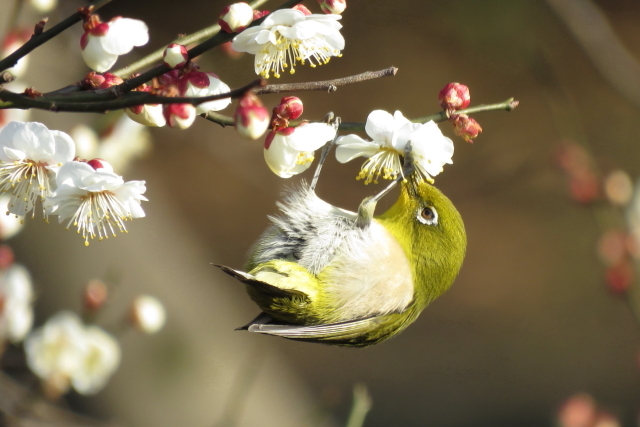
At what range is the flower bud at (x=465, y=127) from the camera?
4.97 ft

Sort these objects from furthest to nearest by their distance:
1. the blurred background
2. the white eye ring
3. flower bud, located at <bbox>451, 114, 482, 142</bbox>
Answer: the blurred background < the white eye ring < flower bud, located at <bbox>451, 114, 482, 142</bbox>

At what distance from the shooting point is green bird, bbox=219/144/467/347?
1990 millimetres

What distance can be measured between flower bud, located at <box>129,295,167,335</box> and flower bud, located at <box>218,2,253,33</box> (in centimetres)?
177

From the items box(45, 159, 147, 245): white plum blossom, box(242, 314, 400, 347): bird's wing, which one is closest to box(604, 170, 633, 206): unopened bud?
box(242, 314, 400, 347): bird's wing

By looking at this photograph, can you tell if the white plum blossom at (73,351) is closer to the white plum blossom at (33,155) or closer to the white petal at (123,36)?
the white plum blossom at (33,155)

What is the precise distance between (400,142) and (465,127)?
16cm

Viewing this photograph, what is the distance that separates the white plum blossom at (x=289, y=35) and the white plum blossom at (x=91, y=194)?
0.37 metres

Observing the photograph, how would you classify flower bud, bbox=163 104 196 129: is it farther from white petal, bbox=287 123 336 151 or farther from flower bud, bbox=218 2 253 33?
white petal, bbox=287 123 336 151

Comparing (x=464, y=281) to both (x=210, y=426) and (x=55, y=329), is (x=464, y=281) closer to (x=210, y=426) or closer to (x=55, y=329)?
(x=210, y=426)

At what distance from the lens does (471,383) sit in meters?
5.83

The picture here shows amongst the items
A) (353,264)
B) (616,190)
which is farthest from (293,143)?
(616,190)

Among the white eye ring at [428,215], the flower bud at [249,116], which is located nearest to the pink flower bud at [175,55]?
the flower bud at [249,116]

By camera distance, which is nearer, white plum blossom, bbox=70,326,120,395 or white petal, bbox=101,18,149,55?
white petal, bbox=101,18,149,55

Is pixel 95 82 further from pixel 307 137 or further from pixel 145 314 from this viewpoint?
pixel 145 314
